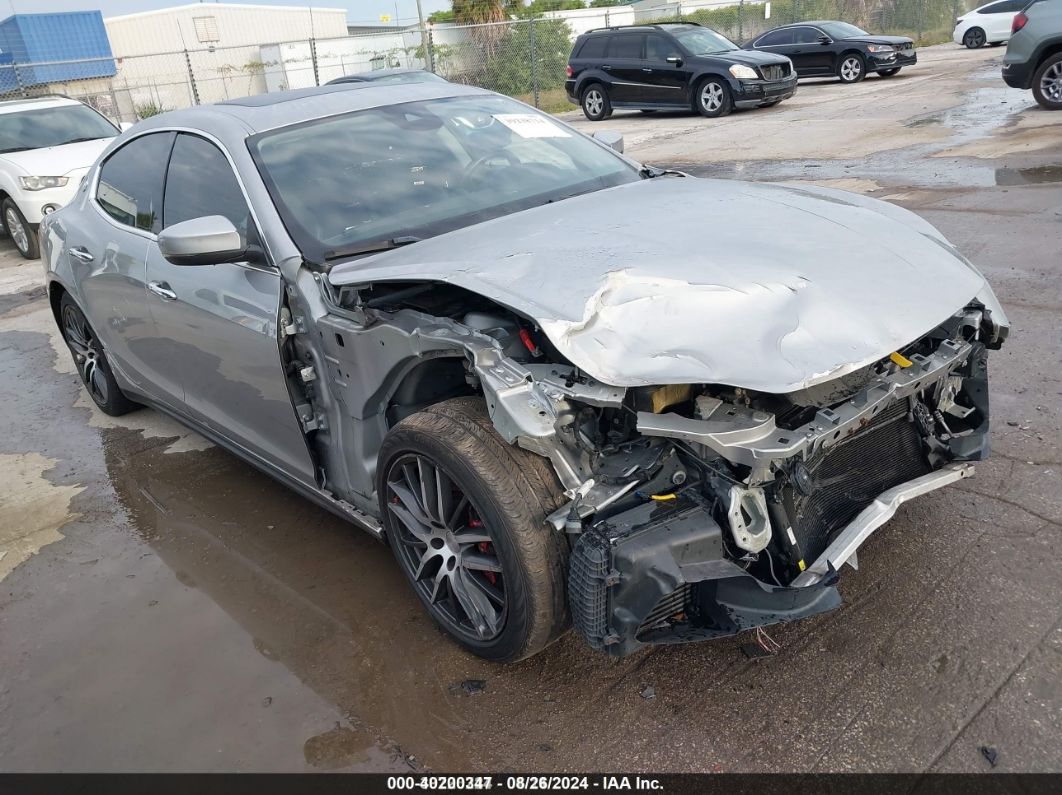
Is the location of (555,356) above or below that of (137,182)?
below

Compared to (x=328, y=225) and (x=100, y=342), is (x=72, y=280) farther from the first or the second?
(x=328, y=225)

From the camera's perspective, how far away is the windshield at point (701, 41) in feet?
52.9

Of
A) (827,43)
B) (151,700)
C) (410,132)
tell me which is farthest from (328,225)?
(827,43)

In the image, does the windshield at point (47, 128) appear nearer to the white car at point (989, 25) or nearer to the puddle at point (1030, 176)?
the puddle at point (1030, 176)

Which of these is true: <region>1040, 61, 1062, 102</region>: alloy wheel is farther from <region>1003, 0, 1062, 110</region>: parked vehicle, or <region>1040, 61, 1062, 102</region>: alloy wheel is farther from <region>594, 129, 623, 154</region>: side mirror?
<region>594, 129, 623, 154</region>: side mirror

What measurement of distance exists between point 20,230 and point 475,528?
32.5 feet

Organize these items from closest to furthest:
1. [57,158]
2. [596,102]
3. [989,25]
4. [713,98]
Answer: [57,158]
[713,98]
[596,102]
[989,25]

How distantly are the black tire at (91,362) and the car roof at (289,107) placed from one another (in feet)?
4.72

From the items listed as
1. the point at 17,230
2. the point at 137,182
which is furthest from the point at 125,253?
the point at 17,230

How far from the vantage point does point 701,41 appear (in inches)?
646

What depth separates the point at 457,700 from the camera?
2.72 m

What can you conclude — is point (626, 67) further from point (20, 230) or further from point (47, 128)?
point (20, 230)

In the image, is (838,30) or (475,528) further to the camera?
(838,30)

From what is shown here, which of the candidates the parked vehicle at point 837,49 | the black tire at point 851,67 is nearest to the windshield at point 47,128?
the parked vehicle at point 837,49
